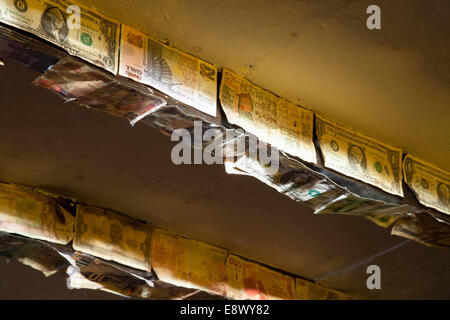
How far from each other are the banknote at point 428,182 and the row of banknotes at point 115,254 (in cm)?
116

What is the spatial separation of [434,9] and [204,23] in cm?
73

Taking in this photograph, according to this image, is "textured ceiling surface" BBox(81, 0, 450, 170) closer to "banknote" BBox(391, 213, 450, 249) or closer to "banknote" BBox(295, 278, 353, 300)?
"banknote" BBox(391, 213, 450, 249)

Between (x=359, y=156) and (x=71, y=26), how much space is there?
4.08 feet

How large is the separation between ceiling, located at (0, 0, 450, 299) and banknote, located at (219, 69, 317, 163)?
47 millimetres

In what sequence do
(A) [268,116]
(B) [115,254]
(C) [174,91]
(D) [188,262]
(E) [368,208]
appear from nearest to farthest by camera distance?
(C) [174,91] → (A) [268,116] → (E) [368,208] → (B) [115,254] → (D) [188,262]

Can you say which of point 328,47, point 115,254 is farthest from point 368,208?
point 115,254

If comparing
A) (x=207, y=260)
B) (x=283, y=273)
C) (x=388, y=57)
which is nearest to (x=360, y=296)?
(x=283, y=273)

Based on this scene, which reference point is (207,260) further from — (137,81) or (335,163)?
(137,81)

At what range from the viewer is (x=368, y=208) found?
266cm

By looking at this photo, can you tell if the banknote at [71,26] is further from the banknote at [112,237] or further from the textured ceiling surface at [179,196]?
the banknote at [112,237]

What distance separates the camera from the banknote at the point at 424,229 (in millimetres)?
2793

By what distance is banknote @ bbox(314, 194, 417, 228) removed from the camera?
2590 millimetres

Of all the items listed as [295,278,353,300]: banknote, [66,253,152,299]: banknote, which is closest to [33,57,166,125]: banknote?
[66,253,152,299]: banknote

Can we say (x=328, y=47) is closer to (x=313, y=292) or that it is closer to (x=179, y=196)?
(x=179, y=196)
